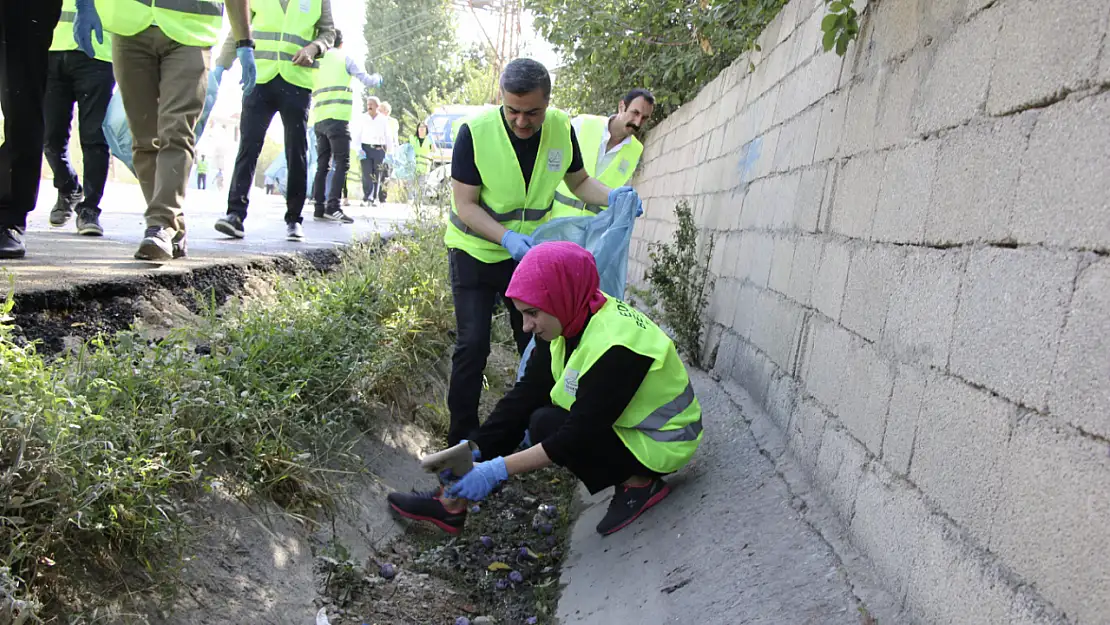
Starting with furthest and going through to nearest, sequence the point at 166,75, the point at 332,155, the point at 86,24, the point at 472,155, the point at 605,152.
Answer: the point at 332,155, the point at 605,152, the point at 86,24, the point at 166,75, the point at 472,155

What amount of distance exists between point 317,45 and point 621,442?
429 centimetres

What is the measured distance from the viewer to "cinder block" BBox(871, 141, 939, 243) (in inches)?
79.0

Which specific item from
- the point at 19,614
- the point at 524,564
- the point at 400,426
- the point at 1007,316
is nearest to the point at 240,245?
the point at 400,426

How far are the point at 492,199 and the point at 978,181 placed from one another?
1.97m

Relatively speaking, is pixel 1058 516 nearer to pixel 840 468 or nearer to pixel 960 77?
pixel 840 468

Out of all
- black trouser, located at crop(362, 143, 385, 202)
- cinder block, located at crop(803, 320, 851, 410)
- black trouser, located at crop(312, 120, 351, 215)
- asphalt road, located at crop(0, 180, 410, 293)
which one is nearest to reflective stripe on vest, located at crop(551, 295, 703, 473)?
cinder block, located at crop(803, 320, 851, 410)

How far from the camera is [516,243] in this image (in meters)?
3.19

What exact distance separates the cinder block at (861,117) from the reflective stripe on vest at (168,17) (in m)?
3.03

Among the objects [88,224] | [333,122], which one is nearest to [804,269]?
[88,224]

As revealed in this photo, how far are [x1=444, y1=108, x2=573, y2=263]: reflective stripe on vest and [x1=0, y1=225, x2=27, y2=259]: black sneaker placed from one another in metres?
1.79

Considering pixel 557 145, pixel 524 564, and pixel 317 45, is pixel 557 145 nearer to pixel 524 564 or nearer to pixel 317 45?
pixel 524 564

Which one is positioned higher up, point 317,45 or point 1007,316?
point 317,45

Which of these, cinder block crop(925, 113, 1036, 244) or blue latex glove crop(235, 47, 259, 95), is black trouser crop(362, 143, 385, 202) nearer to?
blue latex glove crop(235, 47, 259, 95)

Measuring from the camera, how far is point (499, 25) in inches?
1153
